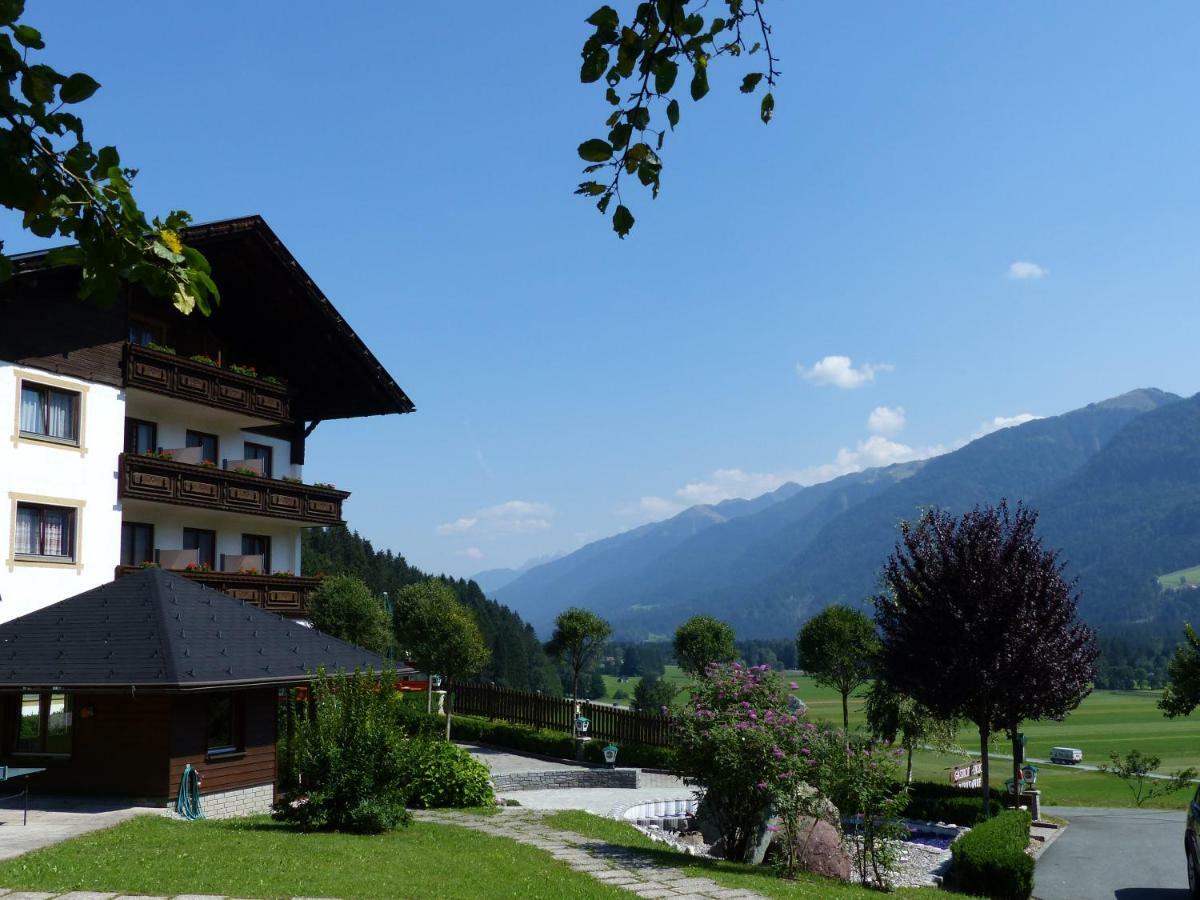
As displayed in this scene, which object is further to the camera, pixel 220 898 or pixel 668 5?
pixel 220 898

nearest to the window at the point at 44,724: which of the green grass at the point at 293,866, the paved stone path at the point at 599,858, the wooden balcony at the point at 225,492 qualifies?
the green grass at the point at 293,866

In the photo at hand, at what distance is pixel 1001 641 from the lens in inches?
923

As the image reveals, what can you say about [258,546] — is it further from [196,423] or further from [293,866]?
[293,866]

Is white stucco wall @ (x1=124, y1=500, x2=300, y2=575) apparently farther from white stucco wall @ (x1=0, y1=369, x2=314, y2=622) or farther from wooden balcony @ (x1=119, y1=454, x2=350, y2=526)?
wooden balcony @ (x1=119, y1=454, x2=350, y2=526)

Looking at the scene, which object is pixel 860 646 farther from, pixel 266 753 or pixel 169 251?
pixel 169 251

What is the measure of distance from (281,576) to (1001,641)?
20333 mm

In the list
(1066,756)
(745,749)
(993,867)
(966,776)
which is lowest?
(1066,756)

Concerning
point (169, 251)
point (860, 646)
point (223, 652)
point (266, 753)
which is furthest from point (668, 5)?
point (860, 646)

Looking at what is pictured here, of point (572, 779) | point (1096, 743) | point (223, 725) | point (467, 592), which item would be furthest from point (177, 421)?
point (1096, 743)

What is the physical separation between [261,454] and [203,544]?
3.95m

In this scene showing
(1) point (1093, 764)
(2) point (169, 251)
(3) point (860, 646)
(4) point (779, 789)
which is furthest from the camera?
(1) point (1093, 764)

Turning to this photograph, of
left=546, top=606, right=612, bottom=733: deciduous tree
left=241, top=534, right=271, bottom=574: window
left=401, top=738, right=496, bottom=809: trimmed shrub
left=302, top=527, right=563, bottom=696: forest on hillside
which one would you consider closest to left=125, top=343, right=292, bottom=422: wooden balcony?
left=241, top=534, right=271, bottom=574: window

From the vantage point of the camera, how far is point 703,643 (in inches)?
1431

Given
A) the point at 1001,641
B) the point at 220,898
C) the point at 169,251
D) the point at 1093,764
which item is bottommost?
the point at 1093,764
